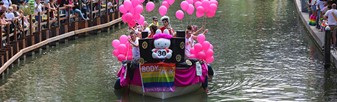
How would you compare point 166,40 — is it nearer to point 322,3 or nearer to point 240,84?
→ point 240,84

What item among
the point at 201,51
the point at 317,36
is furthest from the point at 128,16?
the point at 317,36

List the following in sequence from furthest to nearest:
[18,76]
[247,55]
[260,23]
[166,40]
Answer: [260,23] < [247,55] < [18,76] < [166,40]

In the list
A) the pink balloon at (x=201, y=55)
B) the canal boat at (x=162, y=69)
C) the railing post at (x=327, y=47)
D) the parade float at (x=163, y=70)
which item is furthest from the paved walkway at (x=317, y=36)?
the canal boat at (x=162, y=69)

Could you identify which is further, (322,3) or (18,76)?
(322,3)

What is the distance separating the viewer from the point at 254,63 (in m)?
25.9

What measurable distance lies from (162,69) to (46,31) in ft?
40.2

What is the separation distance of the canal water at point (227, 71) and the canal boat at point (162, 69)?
372mm

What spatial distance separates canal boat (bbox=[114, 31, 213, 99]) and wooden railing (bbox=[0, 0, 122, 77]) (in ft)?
17.6

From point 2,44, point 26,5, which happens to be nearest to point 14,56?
point 2,44

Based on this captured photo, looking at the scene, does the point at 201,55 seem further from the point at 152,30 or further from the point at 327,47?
the point at 327,47

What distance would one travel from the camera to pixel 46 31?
30.7m

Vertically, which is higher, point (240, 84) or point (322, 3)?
point (322, 3)

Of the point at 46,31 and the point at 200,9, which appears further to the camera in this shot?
the point at 46,31

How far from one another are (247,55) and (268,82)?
544 centimetres
